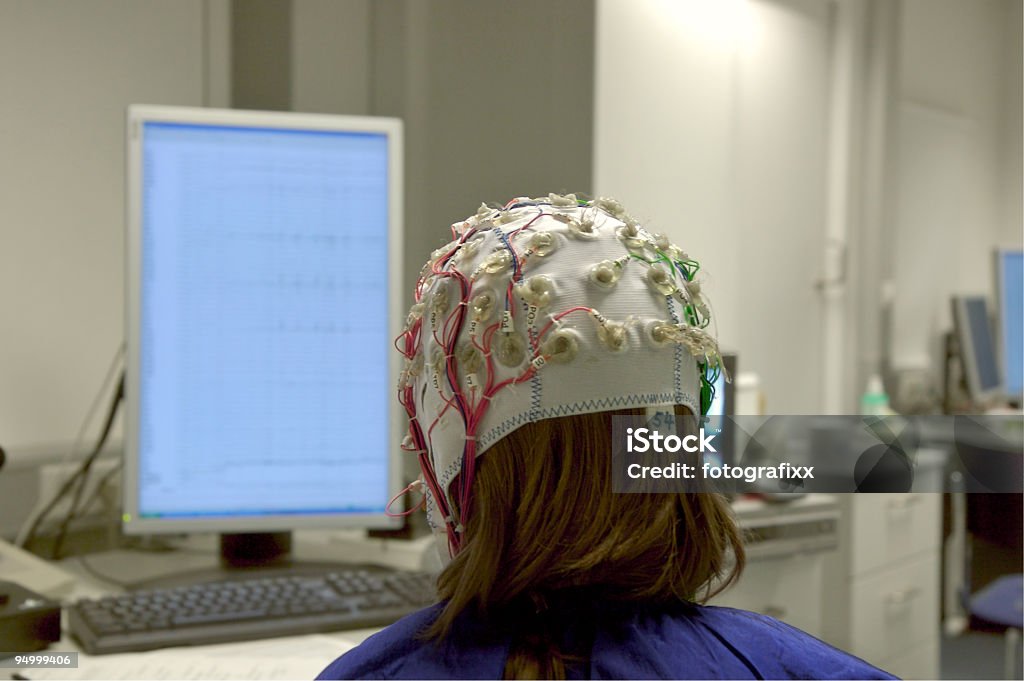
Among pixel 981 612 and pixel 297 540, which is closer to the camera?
pixel 297 540

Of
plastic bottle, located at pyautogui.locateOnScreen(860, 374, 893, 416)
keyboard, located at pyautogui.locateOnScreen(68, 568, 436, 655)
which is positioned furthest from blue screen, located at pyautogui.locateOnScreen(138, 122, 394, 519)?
plastic bottle, located at pyautogui.locateOnScreen(860, 374, 893, 416)

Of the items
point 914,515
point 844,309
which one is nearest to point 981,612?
point 914,515

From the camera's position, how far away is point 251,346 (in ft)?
3.81

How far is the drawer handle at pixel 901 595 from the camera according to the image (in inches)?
69.1

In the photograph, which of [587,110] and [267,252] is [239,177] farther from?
[587,110]

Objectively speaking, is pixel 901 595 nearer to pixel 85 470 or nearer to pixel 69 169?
pixel 85 470

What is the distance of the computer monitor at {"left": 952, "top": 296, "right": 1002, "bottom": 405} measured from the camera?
2031mm

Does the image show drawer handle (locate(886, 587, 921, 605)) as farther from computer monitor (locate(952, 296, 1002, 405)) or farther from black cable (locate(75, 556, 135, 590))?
black cable (locate(75, 556, 135, 590))

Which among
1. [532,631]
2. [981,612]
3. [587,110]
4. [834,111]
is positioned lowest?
[981,612]

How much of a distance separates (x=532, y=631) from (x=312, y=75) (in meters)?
Answer: 1.09

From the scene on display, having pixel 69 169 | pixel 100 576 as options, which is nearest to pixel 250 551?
pixel 100 576

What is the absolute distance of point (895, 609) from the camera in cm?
178

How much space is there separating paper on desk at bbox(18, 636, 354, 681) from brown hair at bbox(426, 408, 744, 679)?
1.25ft

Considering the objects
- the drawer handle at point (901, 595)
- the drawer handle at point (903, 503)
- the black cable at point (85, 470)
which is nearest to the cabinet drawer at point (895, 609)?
the drawer handle at point (901, 595)
